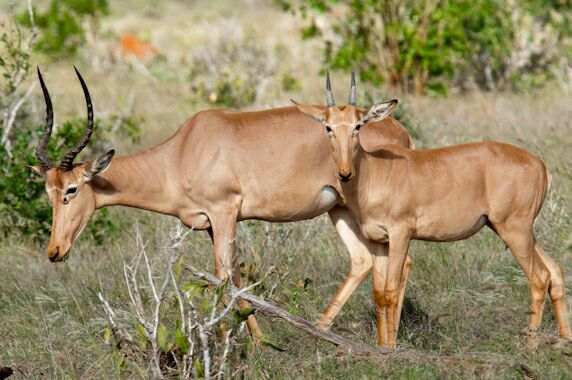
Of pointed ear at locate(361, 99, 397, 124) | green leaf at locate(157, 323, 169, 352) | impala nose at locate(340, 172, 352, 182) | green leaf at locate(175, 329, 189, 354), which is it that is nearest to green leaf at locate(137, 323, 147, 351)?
green leaf at locate(157, 323, 169, 352)

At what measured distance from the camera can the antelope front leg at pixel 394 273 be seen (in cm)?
691

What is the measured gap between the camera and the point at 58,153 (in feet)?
34.3

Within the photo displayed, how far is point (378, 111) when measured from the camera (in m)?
6.91

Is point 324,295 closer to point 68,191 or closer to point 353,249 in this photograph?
point 353,249

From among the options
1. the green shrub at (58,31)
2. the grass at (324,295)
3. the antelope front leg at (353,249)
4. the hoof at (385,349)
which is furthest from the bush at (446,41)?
the hoof at (385,349)

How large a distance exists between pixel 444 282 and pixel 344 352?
6.10 feet

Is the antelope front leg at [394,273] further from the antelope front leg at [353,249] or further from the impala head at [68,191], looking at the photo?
the impala head at [68,191]

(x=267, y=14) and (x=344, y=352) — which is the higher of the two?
(x=344, y=352)

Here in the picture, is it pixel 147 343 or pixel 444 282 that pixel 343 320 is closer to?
pixel 444 282

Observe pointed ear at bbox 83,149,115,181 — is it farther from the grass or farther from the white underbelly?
the white underbelly

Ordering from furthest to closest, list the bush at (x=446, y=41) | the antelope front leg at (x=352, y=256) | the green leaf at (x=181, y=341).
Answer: the bush at (x=446, y=41) → the antelope front leg at (x=352, y=256) → the green leaf at (x=181, y=341)

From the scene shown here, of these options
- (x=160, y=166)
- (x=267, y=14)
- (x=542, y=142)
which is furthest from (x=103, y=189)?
(x=267, y=14)

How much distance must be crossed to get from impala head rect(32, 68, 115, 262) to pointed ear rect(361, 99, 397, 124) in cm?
191

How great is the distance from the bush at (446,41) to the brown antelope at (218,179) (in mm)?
8440
